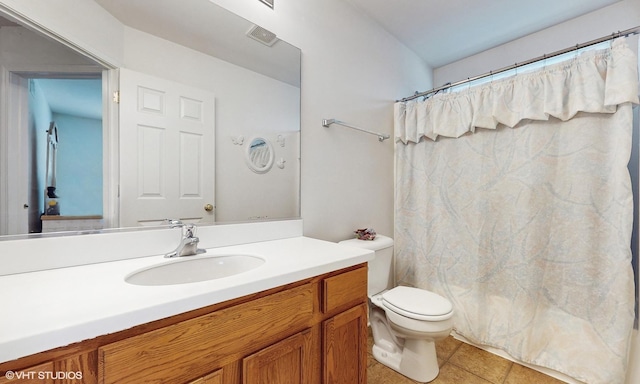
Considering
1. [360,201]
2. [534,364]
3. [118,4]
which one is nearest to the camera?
[118,4]

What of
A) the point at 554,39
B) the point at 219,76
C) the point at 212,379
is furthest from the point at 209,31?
the point at 554,39

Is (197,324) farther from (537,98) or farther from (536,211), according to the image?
(537,98)

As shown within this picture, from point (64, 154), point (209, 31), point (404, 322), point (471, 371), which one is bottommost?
point (471, 371)

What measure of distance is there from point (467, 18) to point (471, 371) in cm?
243

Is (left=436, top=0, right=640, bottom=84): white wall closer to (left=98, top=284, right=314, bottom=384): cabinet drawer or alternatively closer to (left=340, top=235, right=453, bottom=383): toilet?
(left=340, top=235, right=453, bottom=383): toilet

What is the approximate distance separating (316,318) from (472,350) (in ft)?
4.88

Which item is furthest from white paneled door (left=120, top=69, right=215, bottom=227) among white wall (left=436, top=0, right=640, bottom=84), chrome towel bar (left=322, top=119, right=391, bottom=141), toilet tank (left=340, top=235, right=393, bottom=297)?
white wall (left=436, top=0, right=640, bottom=84)

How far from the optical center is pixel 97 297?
0.60 metres

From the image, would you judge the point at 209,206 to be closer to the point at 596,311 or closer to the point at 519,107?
the point at 519,107

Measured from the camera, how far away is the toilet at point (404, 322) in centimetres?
137

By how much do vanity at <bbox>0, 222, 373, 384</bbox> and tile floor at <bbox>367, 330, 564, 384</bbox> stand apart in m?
0.56

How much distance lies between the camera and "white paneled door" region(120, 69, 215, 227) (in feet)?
3.27

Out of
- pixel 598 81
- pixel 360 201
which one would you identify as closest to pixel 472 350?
pixel 360 201

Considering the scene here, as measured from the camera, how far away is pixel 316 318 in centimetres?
92
